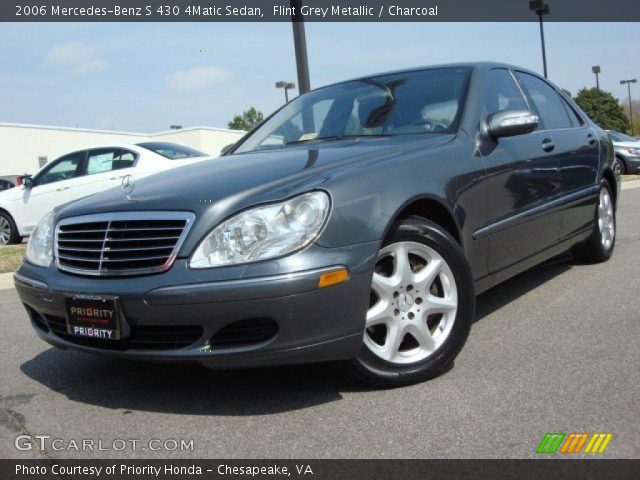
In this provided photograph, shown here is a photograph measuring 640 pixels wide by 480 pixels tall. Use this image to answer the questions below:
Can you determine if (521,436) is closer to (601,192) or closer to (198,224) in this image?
(198,224)

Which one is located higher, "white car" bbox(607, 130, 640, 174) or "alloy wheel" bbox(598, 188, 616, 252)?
"alloy wheel" bbox(598, 188, 616, 252)

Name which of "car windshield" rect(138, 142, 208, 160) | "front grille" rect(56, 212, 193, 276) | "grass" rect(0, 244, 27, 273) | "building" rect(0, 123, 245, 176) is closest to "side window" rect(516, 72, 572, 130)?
"front grille" rect(56, 212, 193, 276)

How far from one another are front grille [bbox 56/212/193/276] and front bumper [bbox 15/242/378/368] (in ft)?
0.24

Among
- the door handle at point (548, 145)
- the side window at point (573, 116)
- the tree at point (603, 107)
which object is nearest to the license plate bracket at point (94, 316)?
the door handle at point (548, 145)

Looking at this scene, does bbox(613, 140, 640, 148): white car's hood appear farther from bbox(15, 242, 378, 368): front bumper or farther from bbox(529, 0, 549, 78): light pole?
bbox(15, 242, 378, 368): front bumper

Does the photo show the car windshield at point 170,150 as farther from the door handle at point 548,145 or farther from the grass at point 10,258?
the door handle at point 548,145

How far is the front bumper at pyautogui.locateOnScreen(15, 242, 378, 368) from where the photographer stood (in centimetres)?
259

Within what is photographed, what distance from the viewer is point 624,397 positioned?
2.75 m

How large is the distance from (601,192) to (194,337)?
12.7ft

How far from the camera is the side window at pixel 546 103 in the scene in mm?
4645

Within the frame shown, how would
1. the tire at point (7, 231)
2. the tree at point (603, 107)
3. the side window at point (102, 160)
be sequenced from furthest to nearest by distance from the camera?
the tree at point (603, 107)
the tire at point (7, 231)
the side window at point (102, 160)

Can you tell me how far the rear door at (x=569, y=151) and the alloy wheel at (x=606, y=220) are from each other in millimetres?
283

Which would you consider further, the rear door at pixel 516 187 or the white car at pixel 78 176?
the white car at pixel 78 176
